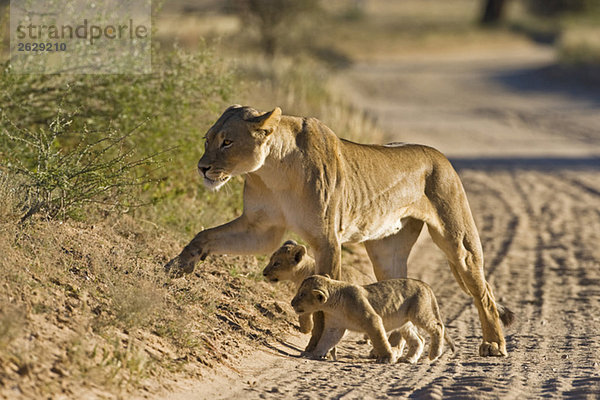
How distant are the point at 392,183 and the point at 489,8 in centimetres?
4560

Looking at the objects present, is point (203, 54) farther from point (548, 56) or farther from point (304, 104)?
point (548, 56)

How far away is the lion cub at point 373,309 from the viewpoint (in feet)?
24.2

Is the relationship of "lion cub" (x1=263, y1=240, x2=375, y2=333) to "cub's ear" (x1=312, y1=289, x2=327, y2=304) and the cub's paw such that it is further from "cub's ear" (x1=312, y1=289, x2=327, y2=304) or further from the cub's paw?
the cub's paw

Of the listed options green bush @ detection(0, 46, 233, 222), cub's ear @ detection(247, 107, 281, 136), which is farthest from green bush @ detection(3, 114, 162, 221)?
green bush @ detection(0, 46, 233, 222)

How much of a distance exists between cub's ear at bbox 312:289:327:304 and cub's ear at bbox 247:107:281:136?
1.28 meters

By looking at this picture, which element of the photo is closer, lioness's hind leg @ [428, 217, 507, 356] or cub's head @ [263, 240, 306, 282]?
cub's head @ [263, 240, 306, 282]

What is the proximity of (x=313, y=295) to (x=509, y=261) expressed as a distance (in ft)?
18.2

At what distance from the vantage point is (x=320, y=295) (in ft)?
24.0

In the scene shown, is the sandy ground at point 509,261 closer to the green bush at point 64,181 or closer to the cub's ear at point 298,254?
the cub's ear at point 298,254

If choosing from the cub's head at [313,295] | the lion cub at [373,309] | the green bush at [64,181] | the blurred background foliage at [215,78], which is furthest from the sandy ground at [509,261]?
the blurred background foliage at [215,78]

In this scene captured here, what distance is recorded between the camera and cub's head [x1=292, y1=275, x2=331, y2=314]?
289 inches

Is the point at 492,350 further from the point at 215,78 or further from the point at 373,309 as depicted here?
the point at 215,78

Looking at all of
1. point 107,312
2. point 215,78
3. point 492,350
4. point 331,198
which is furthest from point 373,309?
point 215,78

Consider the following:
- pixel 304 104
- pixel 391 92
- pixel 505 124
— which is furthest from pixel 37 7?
pixel 391 92
